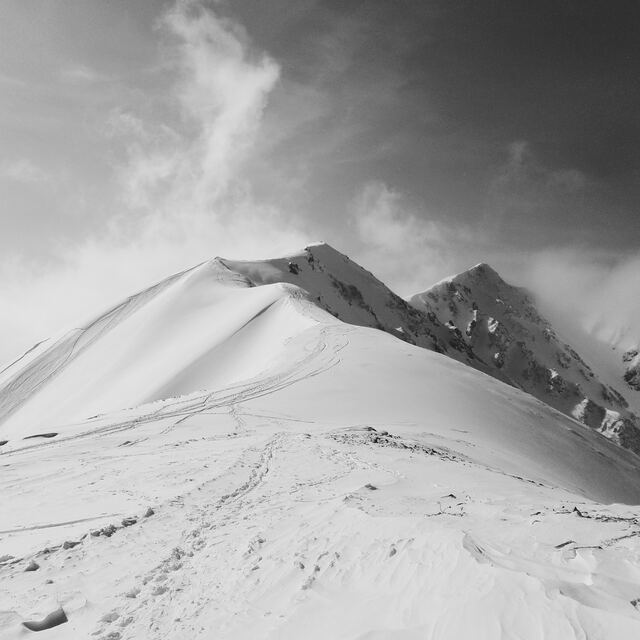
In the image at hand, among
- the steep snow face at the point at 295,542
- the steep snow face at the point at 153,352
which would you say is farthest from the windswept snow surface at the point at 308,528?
the steep snow face at the point at 153,352

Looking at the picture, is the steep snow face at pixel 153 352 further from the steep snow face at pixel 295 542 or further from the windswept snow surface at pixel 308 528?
the steep snow face at pixel 295 542

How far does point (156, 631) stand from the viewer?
4.14m

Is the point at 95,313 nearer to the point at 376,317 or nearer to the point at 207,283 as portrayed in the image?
the point at 207,283

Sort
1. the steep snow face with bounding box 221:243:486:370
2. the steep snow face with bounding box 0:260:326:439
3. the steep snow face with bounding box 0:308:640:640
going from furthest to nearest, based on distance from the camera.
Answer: the steep snow face with bounding box 221:243:486:370, the steep snow face with bounding box 0:260:326:439, the steep snow face with bounding box 0:308:640:640

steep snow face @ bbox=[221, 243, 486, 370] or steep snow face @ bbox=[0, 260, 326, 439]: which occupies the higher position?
steep snow face @ bbox=[221, 243, 486, 370]

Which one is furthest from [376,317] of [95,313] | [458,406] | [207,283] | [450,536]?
[450,536]

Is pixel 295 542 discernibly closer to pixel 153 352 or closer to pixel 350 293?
pixel 153 352

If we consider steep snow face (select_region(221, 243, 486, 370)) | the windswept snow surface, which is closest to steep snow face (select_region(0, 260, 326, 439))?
the windswept snow surface

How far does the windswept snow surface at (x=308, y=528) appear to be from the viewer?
4082 mm

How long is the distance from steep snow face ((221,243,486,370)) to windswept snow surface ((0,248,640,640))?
53.5m

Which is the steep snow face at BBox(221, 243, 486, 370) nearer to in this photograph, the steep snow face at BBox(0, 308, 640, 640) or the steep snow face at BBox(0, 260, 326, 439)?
the steep snow face at BBox(0, 260, 326, 439)

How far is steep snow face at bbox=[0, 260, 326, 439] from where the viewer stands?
30.3m

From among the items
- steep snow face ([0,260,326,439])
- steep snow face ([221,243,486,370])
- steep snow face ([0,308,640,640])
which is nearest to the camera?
steep snow face ([0,308,640,640])

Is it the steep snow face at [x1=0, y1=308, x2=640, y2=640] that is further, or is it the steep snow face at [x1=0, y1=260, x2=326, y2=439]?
the steep snow face at [x1=0, y1=260, x2=326, y2=439]
